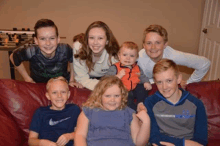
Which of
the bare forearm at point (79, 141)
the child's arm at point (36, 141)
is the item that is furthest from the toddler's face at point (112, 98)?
the child's arm at point (36, 141)

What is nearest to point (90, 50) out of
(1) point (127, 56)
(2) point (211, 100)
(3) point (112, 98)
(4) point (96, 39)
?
(4) point (96, 39)

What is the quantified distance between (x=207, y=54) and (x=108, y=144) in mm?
3285

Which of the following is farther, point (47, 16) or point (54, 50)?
point (47, 16)

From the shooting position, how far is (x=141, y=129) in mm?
1618

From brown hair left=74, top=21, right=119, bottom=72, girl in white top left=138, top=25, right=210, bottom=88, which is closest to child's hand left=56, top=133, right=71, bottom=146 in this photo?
brown hair left=74, top=21, right=119, bottom=72

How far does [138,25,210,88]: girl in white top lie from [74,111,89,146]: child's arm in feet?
3.20

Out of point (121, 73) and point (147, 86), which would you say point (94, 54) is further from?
point (147, 86)

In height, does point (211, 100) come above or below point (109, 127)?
above

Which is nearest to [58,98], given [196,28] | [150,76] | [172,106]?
[172,106]

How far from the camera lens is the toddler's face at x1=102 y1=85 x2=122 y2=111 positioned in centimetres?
169

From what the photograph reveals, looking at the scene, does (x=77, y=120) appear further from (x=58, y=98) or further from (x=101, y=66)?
(x=101, y=66)

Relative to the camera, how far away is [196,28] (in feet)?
15.3

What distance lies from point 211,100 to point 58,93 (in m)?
1.47

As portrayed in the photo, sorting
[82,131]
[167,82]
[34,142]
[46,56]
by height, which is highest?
[46,56]
